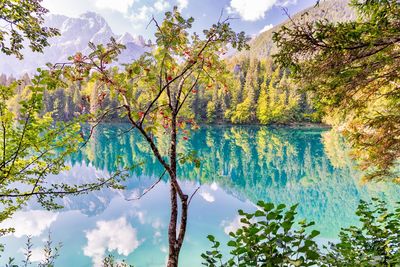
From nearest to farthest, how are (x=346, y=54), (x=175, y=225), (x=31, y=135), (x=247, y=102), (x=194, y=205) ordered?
1. (x=175, y=225)
2. (x=31, y=135)
3. (x=346, y=54)
4. (x=194, y=205)
5. (x=247, y=102)

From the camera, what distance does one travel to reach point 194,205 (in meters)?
17.7

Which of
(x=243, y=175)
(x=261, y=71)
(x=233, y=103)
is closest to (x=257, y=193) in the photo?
A: (x=243, y=175)

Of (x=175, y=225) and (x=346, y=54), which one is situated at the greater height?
(x=346, y=54)

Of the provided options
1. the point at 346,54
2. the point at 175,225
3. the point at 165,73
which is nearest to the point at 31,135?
the point at 165,73

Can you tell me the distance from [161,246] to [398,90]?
33.7 ft

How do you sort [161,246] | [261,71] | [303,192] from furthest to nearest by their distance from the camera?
1. [261,71]
2. [303,192]
3. [161,246]

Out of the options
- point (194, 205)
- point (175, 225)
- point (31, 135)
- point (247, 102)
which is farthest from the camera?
point (247, 102)

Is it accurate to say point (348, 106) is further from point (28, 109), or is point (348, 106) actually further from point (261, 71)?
point (261, 71)

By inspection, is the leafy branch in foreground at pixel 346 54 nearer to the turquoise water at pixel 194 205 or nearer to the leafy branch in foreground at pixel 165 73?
the leafy branch in foreground at pixel 165 73

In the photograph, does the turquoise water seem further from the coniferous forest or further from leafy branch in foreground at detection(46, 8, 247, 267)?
leafy branch in foreground at detection(46, 8, 247, 267)

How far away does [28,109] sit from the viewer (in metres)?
3.07

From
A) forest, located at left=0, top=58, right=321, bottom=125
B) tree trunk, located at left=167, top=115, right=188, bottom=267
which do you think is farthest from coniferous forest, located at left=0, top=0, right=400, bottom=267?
forest, located at left=0, top=58, right=321, bottom=125

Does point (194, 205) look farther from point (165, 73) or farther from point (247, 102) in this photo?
point (247, 102)

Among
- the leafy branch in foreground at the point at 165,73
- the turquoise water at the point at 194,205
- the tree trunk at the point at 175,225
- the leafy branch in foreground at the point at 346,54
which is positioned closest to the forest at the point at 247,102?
the turquoise water at the point at 194,205
